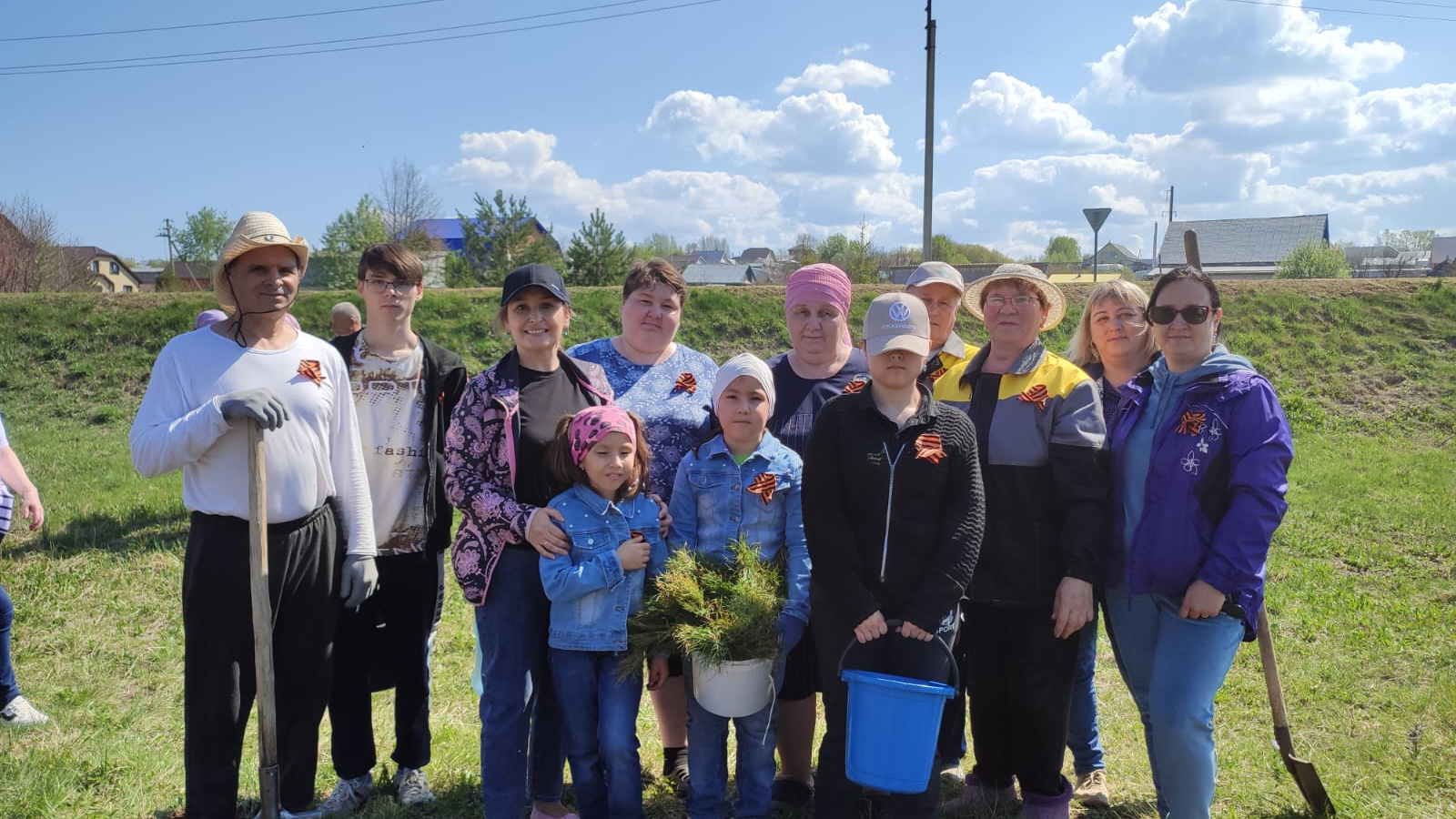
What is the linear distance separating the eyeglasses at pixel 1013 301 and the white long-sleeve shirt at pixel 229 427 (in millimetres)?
2562

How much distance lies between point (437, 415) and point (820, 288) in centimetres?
170

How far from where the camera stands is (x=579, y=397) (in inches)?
134

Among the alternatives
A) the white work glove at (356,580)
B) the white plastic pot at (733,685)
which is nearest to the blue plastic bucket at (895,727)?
the white plastic pot at (733,685)

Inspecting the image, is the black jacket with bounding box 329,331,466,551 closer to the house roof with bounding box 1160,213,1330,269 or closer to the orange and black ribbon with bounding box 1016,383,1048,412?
the orange and black ribbon with bounding box 1016,383,1048,412

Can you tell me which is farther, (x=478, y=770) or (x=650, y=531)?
(x=478, y=770)

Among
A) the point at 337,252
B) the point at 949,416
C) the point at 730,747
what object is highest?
the point at 337,252

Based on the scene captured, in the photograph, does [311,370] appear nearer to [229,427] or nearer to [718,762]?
[229,427]

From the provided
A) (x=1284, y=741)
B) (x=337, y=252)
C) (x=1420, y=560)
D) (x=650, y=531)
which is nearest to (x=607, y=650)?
(x=650, y=531)

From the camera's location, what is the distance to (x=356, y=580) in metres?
3.31

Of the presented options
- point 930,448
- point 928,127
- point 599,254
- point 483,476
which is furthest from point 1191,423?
point 599,254

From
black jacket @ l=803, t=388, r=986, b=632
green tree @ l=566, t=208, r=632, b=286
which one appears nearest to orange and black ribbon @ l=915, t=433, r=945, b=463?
black jacket @ l=803, t=388, r=986, b=632

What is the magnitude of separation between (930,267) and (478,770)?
3.09 m

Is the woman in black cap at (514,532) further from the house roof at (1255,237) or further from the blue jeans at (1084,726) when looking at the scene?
the house roof at (1255,237)

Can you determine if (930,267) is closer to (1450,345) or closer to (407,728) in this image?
(407,728)
